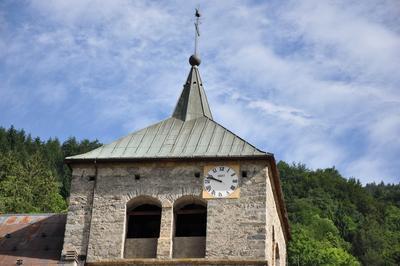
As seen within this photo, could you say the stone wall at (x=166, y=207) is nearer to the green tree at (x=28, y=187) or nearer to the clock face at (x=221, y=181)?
the clock face at (x=221, y=181)

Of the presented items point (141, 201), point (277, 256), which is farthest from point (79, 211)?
point (277, 256)

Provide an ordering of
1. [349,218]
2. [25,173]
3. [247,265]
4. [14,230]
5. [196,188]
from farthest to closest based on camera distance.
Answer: [349,218], [25,173], [14,230], [196,188], [247,265]

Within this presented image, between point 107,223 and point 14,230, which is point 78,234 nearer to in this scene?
point 107,223

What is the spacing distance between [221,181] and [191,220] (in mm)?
1673

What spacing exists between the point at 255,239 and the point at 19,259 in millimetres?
7899

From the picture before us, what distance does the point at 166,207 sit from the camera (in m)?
29.2

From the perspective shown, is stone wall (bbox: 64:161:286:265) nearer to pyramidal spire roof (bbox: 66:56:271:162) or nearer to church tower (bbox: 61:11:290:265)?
church tower (bbox: 61:11:290:265)

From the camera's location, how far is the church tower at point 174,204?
28.2 m

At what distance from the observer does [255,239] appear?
28031mm

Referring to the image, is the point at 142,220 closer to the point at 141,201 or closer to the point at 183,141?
the point at 141,201

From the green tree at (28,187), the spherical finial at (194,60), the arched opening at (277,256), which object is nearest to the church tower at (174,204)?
the arched opening at (277,256)

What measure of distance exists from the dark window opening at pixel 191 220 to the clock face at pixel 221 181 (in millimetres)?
710

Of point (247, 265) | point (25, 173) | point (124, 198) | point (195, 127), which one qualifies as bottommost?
point (247, 265)

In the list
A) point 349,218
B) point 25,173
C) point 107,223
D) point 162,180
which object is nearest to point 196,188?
point 162,180
